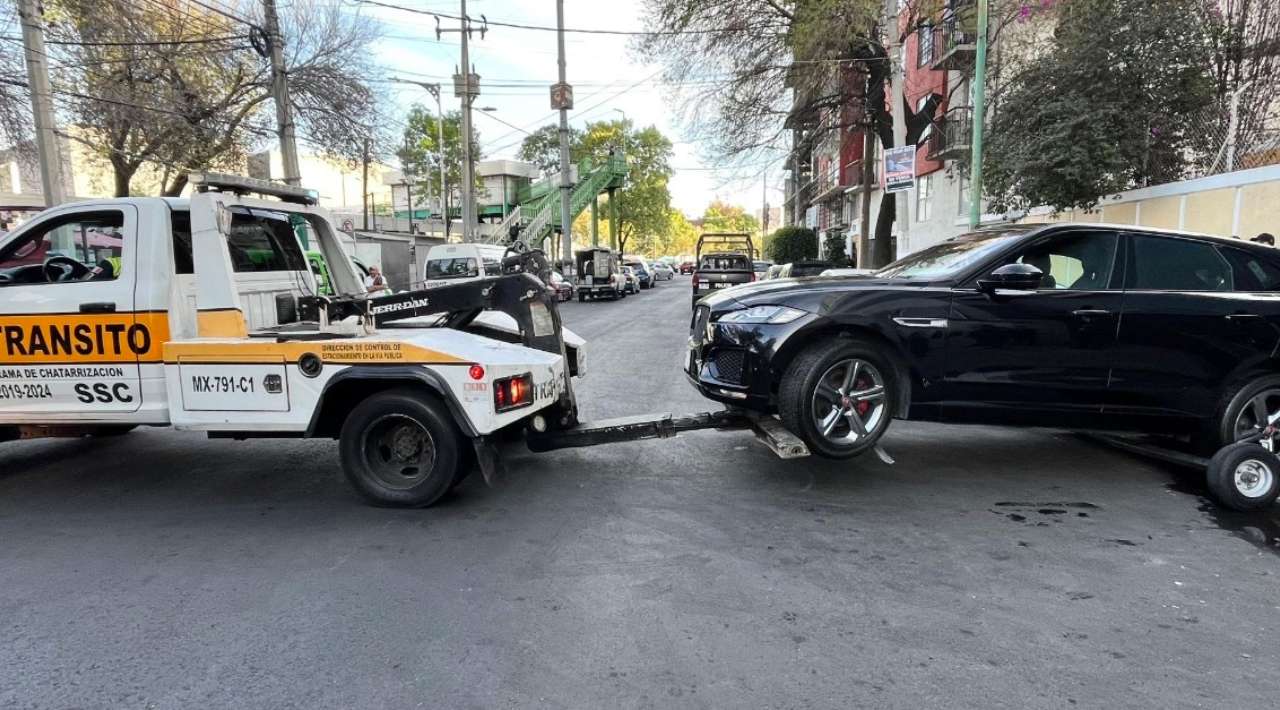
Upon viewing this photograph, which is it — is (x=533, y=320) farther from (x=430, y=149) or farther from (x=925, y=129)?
(x=430, y=149)

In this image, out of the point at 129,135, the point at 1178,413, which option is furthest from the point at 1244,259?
the point at 129,135

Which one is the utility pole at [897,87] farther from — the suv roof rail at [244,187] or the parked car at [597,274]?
the parked car at [597,274]

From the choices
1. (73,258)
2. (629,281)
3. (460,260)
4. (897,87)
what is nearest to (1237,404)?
(73,258)

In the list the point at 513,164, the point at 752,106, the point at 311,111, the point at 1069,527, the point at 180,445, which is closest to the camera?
the point at 1069,527

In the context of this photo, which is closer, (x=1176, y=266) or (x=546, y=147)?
(x=1176, y=266)

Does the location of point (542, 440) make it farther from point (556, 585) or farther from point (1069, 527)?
point (1069, 527)

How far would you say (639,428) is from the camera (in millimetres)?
5363

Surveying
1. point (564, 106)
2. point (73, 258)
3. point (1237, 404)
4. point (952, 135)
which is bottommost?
point (1237, 404)

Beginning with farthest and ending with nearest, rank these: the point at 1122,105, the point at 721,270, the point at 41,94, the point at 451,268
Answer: the point at 721,270
the point at 451,268
the point at 41,94
the point at 1122,105

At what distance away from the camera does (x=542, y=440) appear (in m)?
5.38

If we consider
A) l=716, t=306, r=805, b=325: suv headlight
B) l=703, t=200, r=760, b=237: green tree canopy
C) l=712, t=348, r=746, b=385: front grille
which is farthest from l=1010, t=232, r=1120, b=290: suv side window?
l=703, t=200, r=760, b=237: green tree canopy

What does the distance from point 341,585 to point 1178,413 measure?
222 inches

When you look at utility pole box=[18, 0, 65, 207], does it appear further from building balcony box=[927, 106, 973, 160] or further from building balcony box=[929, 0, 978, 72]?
building balcony box=[927, 106, 973, 160]

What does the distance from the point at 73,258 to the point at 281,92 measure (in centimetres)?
1378
